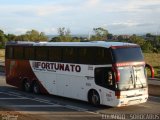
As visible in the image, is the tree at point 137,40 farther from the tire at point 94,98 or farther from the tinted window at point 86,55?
the tire at point 94,98

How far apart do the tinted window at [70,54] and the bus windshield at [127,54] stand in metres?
3.01

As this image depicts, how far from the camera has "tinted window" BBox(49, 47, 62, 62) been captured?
21.9 meters

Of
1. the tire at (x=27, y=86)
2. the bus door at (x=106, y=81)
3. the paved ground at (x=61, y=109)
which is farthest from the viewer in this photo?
the tire at (x=27, y=86)

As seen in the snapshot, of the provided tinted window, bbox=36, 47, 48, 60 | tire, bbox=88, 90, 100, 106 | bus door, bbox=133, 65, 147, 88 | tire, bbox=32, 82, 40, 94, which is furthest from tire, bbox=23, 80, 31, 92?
bus door, bbox=133, 65, 147, 88

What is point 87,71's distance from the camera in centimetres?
1962

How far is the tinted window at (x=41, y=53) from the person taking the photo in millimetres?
23188

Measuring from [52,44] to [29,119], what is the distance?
7617mm

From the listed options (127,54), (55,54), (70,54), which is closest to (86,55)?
(70,54)

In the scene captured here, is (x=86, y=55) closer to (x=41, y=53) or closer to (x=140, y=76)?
(x=140, y=76)

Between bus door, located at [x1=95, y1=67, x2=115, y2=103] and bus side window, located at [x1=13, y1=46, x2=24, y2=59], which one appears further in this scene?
bus side window, located at [x1=13, y1=46, x2=24, y2=59]

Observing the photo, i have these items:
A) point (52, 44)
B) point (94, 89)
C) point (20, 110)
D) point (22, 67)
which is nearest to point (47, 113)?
point (20, 110)

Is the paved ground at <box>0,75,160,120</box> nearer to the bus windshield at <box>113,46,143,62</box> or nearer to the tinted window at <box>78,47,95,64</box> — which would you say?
the tinted window at <box>78,47,95,64</box>

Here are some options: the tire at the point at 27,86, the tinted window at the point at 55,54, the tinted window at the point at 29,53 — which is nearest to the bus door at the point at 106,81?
the tinted window at the point at 55,54

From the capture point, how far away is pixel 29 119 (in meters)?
15.8
